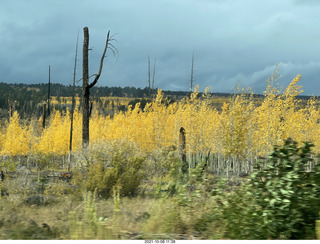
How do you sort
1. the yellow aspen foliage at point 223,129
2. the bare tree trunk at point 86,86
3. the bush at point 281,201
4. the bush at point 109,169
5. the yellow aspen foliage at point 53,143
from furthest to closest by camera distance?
1. the yellow aspen foliage at point 53,143
2. the yellow aspen foliage at point 223,129
3. the bare tree trunk at point 86,86
4. the bush at point 109,169
5. the bush at point 281,201

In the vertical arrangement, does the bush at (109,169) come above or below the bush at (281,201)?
below

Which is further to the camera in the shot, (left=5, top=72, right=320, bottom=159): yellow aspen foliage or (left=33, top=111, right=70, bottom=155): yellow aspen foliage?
(left=33, top=111, right=70, bottom=155): yellow aspen foliage

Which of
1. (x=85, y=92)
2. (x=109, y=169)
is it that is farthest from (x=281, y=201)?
(x=85, y=92)

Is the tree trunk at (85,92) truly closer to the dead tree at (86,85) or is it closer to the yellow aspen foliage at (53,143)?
the dead tree at (86,85)

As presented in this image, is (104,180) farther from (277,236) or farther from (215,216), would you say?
(277,236)

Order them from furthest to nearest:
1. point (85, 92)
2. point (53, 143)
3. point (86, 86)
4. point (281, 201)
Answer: point (53, 143)
point (86, 86)
point (85, 92)
point (281, 201)

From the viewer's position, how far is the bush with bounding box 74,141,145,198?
12859mm

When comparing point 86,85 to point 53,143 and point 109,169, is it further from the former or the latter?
point 53,143

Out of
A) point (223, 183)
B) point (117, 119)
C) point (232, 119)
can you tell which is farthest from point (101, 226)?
point (117, 119)

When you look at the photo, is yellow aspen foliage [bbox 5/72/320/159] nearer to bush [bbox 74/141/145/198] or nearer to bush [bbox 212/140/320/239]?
bush [bbox 74/141/145/198]

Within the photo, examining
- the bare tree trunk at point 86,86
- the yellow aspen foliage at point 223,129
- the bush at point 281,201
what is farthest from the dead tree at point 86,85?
the bush at point 281,201

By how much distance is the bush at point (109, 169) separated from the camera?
12.9 metres

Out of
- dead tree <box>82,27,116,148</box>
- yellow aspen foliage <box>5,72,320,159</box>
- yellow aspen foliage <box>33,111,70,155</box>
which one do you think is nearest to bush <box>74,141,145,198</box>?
dead tree <box>82,27,116,148</box>

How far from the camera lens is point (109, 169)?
42.5ft
